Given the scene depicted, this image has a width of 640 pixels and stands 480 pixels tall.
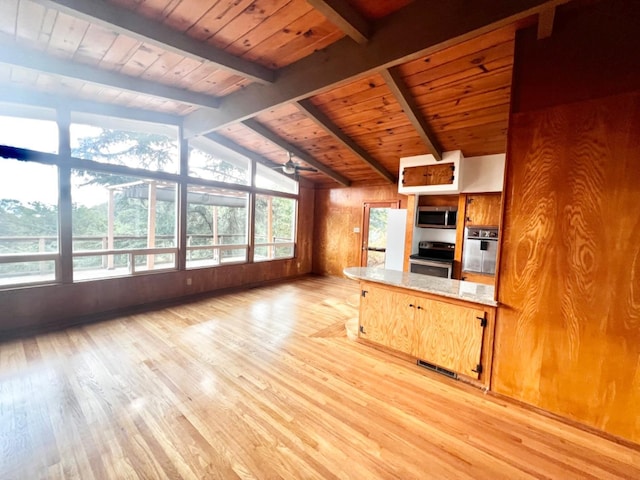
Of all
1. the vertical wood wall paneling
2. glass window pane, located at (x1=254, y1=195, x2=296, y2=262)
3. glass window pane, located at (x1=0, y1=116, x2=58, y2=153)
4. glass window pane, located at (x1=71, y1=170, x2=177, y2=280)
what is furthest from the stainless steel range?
glass window pane, located at (x1=0, y1=116, x2=58, y2=153)

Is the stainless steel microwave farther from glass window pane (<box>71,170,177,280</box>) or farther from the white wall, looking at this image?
glass window pane (<box>71,170,177,280</box>)

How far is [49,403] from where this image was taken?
6.47 ft

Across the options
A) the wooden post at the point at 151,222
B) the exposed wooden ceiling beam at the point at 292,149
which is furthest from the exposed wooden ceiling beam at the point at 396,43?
the wooden post at the point at 151,222

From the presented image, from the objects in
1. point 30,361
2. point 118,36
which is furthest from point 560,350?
point 30,361

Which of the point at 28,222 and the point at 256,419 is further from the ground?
the point at 28,222

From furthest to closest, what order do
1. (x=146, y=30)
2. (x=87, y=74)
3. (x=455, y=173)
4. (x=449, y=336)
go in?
1. (x=455, y=173)
2. (x=87, y=74)
3. (x=449, y=336)
4. (x=146, y=30)

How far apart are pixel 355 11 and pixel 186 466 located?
3.25 metres

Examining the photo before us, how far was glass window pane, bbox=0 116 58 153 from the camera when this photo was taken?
304 centimetres

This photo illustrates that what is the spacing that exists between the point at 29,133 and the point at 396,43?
13.9ft

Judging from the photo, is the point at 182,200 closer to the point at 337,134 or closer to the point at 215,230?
the point at 215,230

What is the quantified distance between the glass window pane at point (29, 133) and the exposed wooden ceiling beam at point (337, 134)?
3133mm

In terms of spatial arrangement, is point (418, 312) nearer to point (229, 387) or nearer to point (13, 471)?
point (229, 387)

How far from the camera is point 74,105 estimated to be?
344 cm

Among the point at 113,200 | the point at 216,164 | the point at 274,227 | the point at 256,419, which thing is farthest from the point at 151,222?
the point at 256,419
